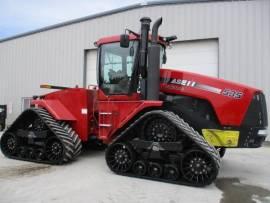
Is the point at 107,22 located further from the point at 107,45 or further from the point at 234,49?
the point at 107,45

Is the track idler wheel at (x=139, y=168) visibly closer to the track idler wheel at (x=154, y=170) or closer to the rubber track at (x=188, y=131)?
the track idler wheel at (x=154, y=170)

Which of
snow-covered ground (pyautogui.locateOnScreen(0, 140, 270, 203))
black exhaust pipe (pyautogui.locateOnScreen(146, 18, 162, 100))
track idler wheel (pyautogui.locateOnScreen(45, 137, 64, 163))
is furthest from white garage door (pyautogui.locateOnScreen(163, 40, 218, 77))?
black exhaust pipe (pyautogui.locateOnScreen(146, 18, 162, 100))

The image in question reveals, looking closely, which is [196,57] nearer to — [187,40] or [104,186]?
[187,40]

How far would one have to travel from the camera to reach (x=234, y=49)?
49.6 ft

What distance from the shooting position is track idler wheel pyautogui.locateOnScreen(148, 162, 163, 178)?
7.02 metres

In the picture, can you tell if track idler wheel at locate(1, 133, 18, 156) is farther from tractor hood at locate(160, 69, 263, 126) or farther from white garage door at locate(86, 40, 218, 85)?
white garage door at locate(86, 40, 218, 85)

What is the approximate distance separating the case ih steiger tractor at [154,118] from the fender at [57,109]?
5 cm

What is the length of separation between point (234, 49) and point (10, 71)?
13260 millimetres

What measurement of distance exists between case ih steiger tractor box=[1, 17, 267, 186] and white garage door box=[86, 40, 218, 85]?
23.4 feet

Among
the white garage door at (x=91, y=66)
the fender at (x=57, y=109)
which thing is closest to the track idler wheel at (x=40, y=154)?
the fender at (x=57, y=109)

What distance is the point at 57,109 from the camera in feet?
30.0

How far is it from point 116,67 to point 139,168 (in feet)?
7.13

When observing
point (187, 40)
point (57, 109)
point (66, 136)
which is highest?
point (187, 40)

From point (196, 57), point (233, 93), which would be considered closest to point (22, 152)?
point (233, 93)
